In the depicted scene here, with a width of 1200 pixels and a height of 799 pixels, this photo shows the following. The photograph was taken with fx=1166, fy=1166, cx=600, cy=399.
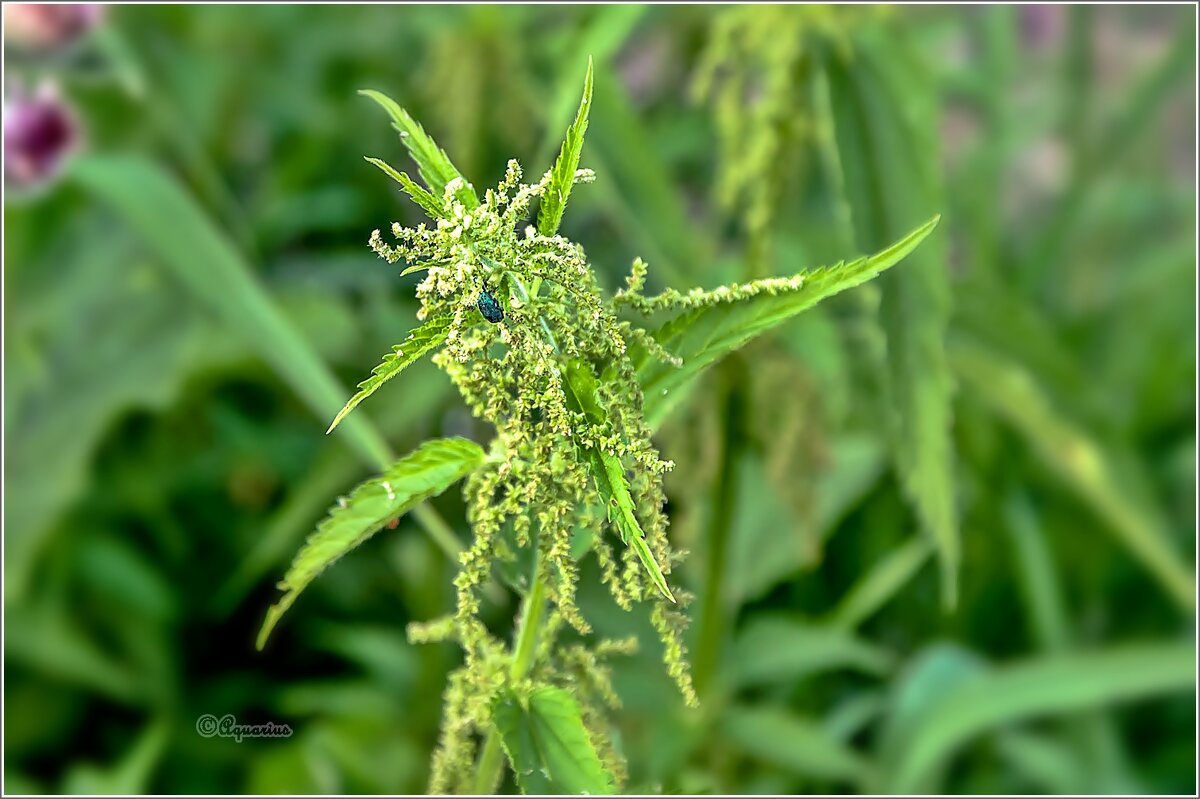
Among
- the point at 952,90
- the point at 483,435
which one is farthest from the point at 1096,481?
the point at 952,90

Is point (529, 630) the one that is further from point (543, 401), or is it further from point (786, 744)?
point (786, 744)

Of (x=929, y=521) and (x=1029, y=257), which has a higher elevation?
(x=1029, y=257)

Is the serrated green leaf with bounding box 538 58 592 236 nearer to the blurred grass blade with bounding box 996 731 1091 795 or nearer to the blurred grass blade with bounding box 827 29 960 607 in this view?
the blurred grass blade with bounding box 827 29 960 607

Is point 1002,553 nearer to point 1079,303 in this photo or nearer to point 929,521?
point 1079,303

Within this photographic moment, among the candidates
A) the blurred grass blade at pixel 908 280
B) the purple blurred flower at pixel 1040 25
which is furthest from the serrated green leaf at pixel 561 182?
the purple blurred flower at pixel 1040 25

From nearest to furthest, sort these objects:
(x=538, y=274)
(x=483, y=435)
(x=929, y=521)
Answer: (x=538, y=274)
(x=929, y=521)
(x=483, y=435)

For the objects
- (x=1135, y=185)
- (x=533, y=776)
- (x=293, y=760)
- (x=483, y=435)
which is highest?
(x=1135, y=185)
